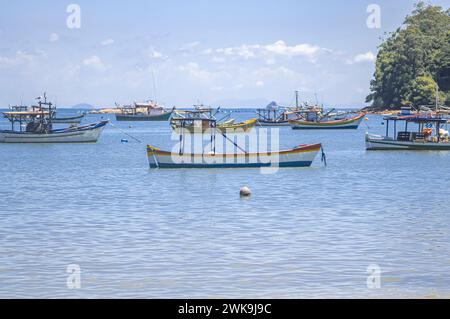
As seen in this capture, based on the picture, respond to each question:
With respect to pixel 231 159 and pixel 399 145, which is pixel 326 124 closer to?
pixel 399 145

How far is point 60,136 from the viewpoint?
308 ft

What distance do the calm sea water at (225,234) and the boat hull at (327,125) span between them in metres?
83.7

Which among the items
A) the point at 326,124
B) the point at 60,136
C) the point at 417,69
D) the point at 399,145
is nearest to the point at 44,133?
the point at 60,136

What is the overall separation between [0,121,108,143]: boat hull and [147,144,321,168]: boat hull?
3799cm

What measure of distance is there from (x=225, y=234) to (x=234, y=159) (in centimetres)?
2693

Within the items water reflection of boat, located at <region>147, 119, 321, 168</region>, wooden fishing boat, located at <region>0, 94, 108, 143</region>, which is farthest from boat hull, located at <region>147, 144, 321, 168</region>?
wooden fishing boat, located at <region>0, 94, 108, 143</region>

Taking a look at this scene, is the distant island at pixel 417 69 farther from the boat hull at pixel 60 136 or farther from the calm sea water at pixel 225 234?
the calm sea water at pixel 225 234

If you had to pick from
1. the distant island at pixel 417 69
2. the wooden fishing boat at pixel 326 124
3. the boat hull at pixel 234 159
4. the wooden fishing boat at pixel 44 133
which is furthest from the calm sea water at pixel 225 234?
the distant island at pixel 417 69

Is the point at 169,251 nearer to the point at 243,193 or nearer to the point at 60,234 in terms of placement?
the point at 60,234

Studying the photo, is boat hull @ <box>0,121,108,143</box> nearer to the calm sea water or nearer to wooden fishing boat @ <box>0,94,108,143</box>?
wooden fishing boat @ <box>0,94,108,143</box>

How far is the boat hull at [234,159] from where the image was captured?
56531 millimetres

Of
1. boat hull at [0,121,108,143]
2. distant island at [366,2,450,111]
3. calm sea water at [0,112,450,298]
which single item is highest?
distant island at [366,2,450,111]

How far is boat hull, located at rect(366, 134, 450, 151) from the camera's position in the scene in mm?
73562

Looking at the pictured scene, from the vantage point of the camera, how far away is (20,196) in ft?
145
